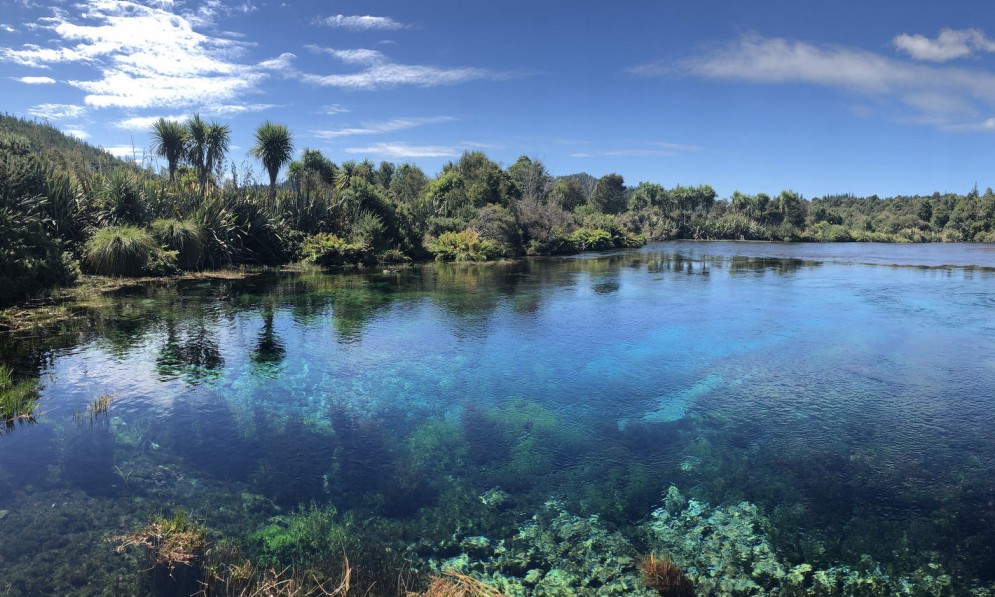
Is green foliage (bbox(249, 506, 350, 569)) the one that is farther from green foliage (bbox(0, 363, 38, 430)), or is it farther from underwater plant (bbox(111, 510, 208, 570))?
green foliage (bbox(0, 363, 38, 430))

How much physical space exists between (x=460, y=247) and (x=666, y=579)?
4232cm

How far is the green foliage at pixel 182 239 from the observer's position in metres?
29.1

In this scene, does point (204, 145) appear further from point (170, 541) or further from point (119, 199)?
point (170, 541)

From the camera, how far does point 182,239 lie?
29641mm

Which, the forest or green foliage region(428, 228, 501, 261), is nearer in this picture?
the forest

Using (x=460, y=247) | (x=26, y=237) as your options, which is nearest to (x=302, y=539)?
(x=26, y=237)

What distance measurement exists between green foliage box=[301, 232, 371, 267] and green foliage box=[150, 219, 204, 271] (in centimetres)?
816

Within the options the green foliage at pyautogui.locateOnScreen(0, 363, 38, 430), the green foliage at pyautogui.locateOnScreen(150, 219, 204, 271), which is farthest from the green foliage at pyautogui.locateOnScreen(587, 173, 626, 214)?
the green foliage at pyautogui.locateOnScreen(0, 363, 38, 430)

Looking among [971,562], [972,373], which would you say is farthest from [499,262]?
[971,562]

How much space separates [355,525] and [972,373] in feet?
52.8

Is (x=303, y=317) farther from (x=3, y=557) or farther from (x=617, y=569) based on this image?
(x=617, y=569)

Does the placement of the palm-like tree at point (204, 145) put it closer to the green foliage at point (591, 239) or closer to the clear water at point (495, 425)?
the clear water at point (495, 425)

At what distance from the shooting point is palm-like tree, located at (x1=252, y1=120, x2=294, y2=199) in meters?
39.6

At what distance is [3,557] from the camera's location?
19.8ft
